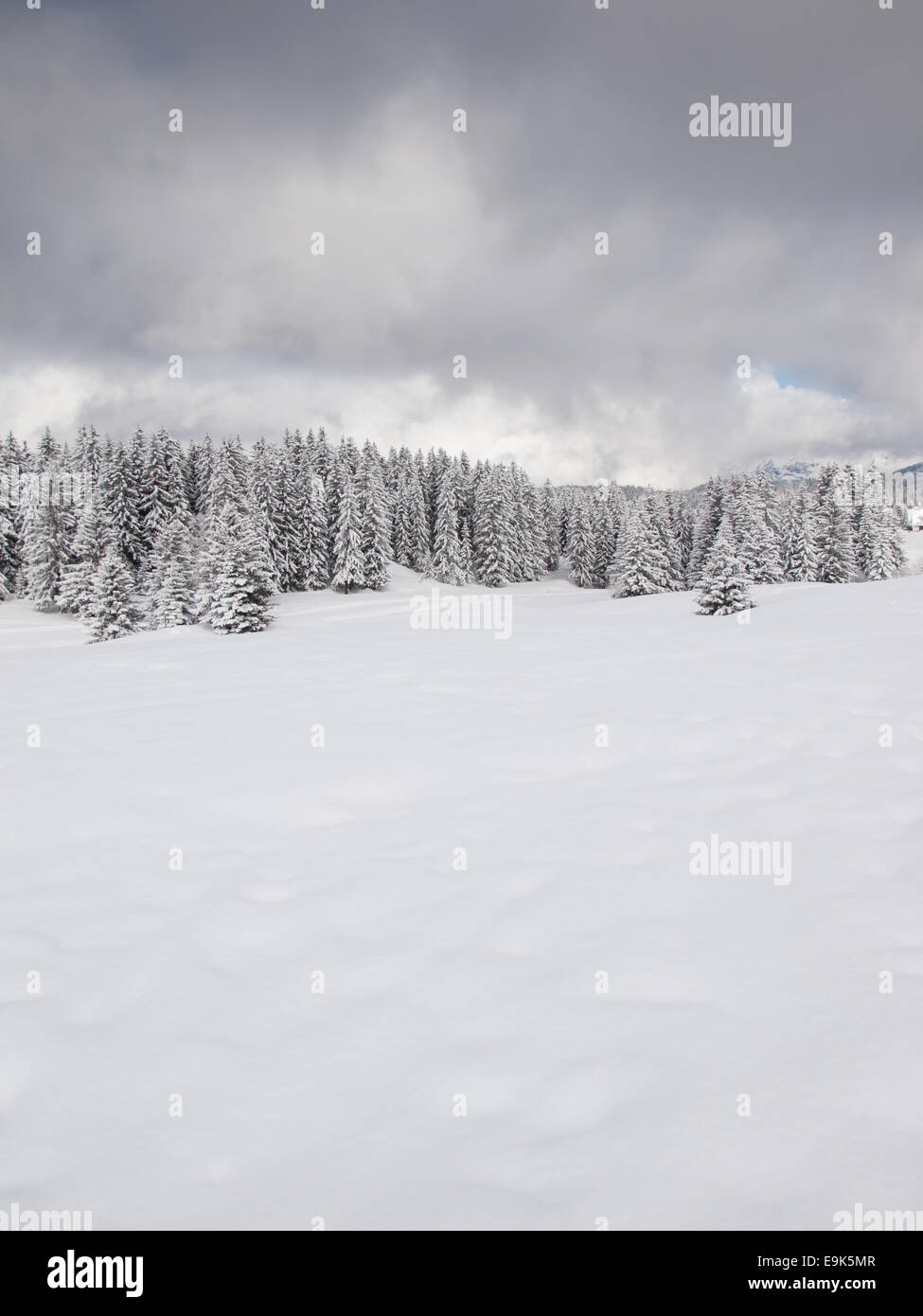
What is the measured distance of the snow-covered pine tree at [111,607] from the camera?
39469 mm

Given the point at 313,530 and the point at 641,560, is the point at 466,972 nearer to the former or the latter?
the point at 641,560

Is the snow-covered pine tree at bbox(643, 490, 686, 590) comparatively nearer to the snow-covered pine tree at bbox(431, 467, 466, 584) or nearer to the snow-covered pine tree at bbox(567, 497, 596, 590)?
the snow-covered pine tree at bbox(567, 497, 596, 590)

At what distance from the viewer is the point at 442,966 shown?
3895 millimetres

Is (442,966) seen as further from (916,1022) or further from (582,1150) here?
(916,1022)

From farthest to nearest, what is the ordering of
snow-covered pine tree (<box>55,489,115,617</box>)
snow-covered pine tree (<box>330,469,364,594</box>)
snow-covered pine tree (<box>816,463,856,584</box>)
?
snow-covered pine tree (<box>330,469,364,594</box>)
snow-covered pine tree (<box>816,463,856,584</box>)
snow-covered pine tree (<box>55,489,115,617</box>)

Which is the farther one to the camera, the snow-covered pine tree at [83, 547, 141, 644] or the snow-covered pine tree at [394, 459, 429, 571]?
the snow-covered pine tree at [394, 459, 429, 571]

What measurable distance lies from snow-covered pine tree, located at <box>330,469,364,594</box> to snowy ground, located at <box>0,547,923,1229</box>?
4947 cm

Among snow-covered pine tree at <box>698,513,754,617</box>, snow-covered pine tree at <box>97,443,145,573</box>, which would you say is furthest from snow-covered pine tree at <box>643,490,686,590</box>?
snow-covered pine tree at <box>97,443,145,573</box>

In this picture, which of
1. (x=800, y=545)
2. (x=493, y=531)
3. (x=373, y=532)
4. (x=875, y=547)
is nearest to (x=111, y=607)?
(x=373, y=532)

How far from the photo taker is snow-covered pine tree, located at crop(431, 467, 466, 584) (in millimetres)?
66812

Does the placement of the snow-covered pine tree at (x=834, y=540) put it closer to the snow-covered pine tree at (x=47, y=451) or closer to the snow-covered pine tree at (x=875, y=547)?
the snow-covered pine tree at (x=875, y=547)

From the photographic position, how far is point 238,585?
115ft

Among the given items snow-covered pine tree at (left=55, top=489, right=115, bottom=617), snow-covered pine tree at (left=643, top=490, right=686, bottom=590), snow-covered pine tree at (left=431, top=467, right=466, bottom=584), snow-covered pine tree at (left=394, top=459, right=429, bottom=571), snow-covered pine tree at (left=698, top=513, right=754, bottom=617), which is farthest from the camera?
snow-covered pine tree at (left=394, top=459, right=429, bottom=571)
